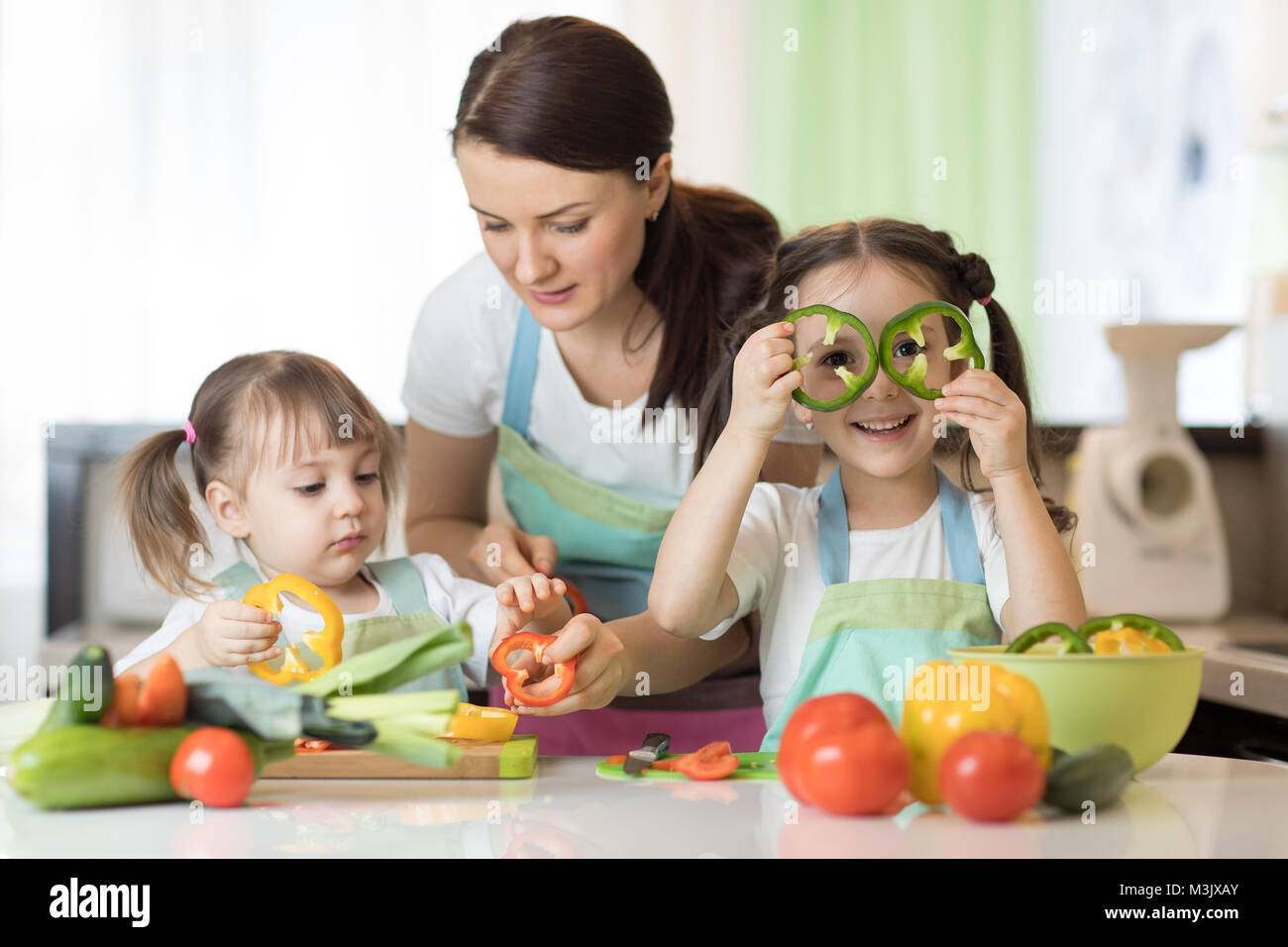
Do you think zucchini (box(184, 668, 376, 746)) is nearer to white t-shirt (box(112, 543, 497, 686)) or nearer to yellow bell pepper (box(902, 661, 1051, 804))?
yellow bell pepper (box(902, 661, 1051, 804))

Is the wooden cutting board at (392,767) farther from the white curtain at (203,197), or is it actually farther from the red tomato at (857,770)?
the white curtain at (203,197)

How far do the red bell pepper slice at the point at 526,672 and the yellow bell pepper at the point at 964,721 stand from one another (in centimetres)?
33

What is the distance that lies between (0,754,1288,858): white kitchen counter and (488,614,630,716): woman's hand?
0.14 metres

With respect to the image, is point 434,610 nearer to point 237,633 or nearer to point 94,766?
point 237,633

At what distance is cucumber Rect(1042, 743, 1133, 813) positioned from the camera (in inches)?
32.4

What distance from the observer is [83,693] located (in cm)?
85

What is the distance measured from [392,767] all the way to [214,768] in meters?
0.18

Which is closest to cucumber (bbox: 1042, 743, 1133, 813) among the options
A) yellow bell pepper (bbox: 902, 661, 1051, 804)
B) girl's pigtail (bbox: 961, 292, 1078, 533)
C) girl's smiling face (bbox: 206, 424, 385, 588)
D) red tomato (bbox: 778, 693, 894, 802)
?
yellow bell pepper (bbox: 902, 661, 1051, 804)

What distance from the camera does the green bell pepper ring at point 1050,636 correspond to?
90 cm

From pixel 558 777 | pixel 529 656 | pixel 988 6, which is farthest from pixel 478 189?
pixel 988 6

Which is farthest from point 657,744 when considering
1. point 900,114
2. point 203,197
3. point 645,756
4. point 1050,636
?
point 900,114

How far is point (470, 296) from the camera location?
1.68 m
